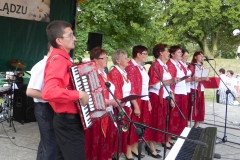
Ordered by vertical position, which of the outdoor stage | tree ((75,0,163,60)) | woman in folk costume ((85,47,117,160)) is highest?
tree ((75,0,163,60))

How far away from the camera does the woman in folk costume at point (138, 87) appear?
4.39 m

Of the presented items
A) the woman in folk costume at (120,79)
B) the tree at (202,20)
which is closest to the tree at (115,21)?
the woman in folk costume at (120,79)

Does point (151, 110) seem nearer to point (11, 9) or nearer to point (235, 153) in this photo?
point (235, 153)

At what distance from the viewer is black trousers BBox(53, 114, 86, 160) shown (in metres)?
2.55

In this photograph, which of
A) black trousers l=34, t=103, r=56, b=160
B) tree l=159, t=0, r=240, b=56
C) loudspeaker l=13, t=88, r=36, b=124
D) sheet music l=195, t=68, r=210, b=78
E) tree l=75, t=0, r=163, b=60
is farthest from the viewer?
tree l=159, t=0, r=240, b=56

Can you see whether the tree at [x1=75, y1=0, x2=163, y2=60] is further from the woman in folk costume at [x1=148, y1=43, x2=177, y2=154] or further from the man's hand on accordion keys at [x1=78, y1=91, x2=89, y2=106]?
the man's hand on accordion keys at [x1=78, y1=91, x2=89, y2=106]

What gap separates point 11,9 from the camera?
5.89 m

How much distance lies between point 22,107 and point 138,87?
132 inches

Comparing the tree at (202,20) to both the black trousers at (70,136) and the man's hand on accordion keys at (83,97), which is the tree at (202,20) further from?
the man's hand on accordion keys at (83,97)

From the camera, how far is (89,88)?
7.99 feet

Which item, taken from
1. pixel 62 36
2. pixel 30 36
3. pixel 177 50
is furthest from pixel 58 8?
pixel 62 36

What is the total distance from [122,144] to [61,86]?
231 centimetres

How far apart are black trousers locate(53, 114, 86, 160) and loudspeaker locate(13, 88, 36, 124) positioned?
4244 millimetres

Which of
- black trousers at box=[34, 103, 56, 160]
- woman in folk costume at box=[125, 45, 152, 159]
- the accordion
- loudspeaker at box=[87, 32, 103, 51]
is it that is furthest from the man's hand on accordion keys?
loudspeaker at box=[87, 32, 103, 51]
